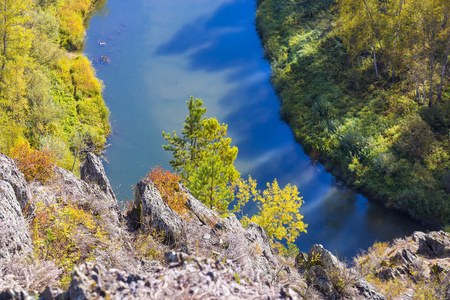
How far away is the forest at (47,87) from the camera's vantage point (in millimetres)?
26734

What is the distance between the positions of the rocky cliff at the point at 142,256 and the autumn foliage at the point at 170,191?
44 cm

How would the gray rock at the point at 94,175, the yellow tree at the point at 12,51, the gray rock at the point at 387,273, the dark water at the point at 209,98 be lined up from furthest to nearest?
the dark water at the point at 209,98, the yellow tree at the point at 12,51, the gray rock at the point at 387,273, the gray rock at the point at 94,175

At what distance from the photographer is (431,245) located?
21.1m

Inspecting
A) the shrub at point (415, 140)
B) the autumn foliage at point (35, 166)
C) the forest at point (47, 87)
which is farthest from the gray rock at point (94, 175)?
the shrub at point (415, 140)

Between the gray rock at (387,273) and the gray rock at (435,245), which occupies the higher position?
the gray rock at (435,245)

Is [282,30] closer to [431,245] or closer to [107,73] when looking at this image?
[107,73]

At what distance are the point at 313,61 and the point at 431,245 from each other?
29702 mm

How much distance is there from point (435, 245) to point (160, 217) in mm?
17242

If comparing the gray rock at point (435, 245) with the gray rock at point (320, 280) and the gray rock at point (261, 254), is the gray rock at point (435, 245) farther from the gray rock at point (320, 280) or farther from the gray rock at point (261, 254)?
the gray rock at point (261, 254)

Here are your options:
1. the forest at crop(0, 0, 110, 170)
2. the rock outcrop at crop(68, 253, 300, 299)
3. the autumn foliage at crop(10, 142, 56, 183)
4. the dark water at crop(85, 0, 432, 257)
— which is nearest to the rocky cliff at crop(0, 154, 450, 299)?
the rock outcrop at crop(68, 253, 300, 299)

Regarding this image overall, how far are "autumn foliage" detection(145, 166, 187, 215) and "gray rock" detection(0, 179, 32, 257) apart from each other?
6.74m

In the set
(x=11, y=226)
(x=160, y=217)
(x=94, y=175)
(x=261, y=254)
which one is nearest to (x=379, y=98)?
(x=261, y=254)

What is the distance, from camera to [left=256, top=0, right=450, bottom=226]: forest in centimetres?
3058

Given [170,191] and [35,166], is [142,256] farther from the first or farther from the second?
[35,166]
